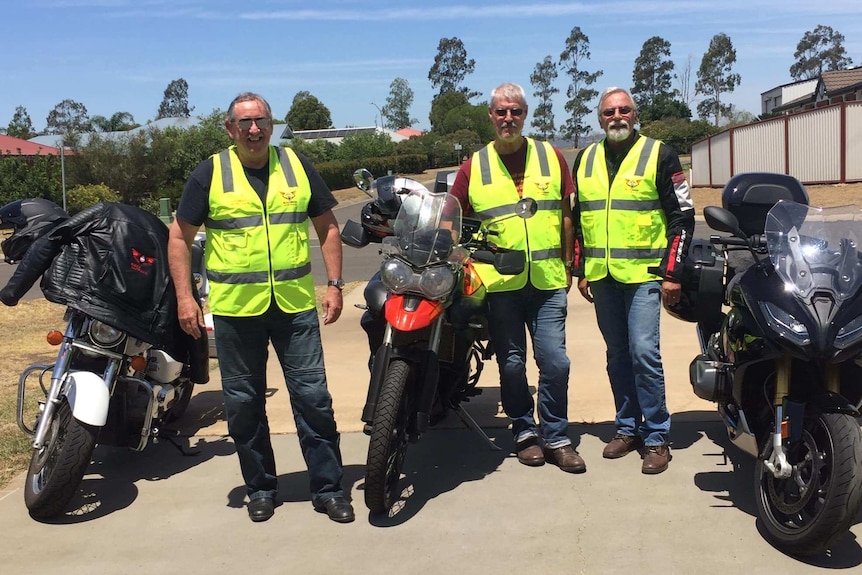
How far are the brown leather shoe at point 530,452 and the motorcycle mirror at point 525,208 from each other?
123 centimetres

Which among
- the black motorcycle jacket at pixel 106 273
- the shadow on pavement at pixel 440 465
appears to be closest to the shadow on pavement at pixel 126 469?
the black motorcycle jacket at pixel 106 273

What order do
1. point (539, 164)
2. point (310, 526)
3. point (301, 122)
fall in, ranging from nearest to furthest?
point (310, 526) < point (539, 164) < point (301, 122)

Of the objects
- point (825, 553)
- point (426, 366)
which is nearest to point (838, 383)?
point (825, 553)

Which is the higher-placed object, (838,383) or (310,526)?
(838,383)

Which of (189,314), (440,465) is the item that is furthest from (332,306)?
(440,465)

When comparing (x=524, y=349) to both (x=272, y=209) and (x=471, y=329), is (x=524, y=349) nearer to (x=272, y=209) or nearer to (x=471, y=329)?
(x=471, y=329)

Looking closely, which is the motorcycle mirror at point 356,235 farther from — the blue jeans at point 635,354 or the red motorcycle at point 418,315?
the blue jeans at point 635,354

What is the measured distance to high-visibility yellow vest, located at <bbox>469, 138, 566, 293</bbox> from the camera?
4.38 m

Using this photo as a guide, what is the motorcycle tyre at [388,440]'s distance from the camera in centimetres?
369

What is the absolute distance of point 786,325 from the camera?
3.31 meters

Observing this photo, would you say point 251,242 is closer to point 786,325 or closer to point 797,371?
point 786,325

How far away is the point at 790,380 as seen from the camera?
3461 mm

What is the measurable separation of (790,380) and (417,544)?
165cm

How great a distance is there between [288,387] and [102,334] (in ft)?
3.33
